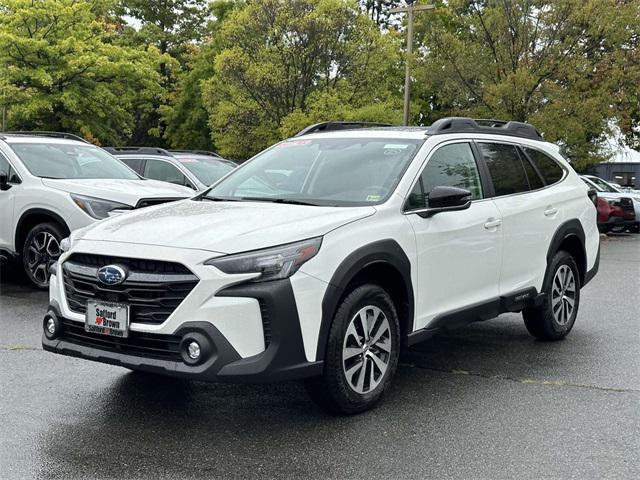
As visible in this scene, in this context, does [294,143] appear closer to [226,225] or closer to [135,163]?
[226,225]

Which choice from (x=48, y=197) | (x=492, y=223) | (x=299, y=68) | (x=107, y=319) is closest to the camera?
(x=107, y=319)

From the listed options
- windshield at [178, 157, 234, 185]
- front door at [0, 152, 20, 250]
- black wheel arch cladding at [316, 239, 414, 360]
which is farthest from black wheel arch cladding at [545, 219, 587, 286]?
windshield at [178, 157, 234, 185]

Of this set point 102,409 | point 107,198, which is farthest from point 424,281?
point 107,198

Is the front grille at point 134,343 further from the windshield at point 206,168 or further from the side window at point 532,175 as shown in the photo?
the windshield at point 206,168

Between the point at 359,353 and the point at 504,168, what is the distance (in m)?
2.41

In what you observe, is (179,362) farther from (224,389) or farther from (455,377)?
(455,377)

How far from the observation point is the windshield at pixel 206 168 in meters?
13.1

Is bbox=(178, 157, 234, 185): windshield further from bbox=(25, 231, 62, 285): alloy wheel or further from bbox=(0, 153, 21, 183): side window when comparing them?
bbox=(25, 231, 62, 285): alloy wheel

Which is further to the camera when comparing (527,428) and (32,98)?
(32,98)

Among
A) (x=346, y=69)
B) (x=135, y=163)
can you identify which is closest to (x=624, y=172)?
(x=346, y=69)

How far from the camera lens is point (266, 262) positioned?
4.04 metres

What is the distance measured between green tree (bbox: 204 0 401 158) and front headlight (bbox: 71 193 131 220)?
19.6 meters

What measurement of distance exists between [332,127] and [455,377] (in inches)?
87.2

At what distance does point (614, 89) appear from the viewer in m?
22.2
